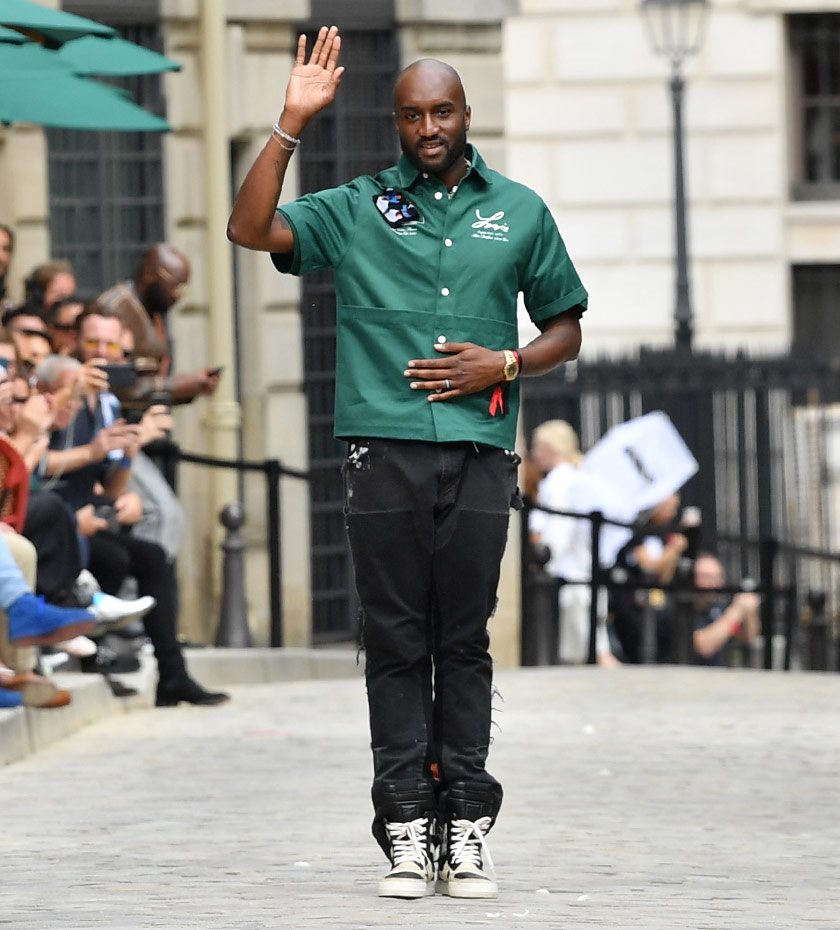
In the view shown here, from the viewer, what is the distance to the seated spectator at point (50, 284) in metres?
14.0

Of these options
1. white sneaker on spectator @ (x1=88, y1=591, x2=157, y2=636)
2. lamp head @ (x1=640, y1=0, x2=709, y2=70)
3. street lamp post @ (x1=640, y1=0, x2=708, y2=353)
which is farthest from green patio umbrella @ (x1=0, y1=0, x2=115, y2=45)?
lamp head @ (x1=640, y1=0, x2=709, y2=70)

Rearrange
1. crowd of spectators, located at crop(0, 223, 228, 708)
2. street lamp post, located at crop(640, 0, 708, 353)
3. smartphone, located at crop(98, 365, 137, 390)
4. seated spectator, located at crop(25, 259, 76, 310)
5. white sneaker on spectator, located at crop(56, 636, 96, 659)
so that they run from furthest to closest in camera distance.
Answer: street lamp post, located at crop(640, 0, 708, 353), seated spectator, located at crop(25, 259, 76, 310), smartphone, located at crop(98, 365, 137, 390), white sneaker on spectator, located at crop(56, 636, 96, 659), crowd of spectators, located at crop(0, 223, 228, 708)

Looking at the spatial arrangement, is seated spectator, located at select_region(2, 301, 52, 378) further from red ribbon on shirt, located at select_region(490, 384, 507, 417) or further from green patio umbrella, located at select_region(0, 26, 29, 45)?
red ribbon on shirt, located at select_region(490, 384, 507, 417)

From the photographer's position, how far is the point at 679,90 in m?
22.9

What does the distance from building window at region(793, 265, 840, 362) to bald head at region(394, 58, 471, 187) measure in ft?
68.8

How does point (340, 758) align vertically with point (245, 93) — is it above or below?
below

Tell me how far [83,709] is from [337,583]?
5.88 metres

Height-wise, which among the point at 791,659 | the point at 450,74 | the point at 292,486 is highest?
the point at 450,74

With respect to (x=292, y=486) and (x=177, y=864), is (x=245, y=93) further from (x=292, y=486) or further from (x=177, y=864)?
(x=177, y=864)

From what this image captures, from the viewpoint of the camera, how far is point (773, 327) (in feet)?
89.7

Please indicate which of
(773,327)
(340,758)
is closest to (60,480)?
(340,758)

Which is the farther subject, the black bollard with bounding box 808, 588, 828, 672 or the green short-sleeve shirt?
the black bollard with bounding box 808, 588, 828, 672

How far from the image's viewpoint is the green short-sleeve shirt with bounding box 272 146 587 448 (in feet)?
23.8

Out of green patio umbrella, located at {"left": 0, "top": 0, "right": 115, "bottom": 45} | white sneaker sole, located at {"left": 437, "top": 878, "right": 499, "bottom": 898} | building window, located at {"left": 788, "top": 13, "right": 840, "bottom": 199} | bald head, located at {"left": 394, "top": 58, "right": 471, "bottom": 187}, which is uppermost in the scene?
building window, located at {"left": 788, "top": 13, "right": 840, "bottom": 199}
